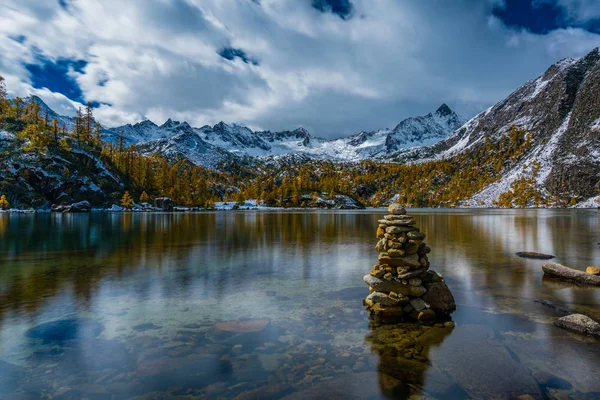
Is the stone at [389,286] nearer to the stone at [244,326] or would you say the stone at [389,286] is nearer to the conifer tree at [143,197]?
the stone at [244,326]

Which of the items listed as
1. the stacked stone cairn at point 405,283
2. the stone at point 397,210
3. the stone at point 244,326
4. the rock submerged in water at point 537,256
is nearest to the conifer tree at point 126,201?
the stone at point 244,326

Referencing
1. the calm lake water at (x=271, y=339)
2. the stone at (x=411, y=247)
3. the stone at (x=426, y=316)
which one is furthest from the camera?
the stone at (x=411, y=247)

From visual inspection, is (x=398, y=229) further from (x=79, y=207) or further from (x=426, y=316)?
(x=79, y=207)

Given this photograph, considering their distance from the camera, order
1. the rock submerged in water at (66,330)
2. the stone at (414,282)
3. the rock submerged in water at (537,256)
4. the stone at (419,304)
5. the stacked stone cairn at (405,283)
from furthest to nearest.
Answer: the rock submerged in water at (537,256), the stone at (414,282), the stacked stone cairn at (405,283), the stone at (419,304), the rock submerged in water at (66,330)

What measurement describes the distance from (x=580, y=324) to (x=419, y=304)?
6.97 m

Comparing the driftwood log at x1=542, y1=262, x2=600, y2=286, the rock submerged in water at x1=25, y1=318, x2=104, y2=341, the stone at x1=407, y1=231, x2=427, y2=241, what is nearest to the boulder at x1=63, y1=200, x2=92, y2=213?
the rock submerged in water at x1=25, y1=318, x2=104, y2=341

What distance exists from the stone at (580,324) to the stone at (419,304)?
6.01 metres

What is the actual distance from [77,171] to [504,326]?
193436mm

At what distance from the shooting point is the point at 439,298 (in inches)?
698

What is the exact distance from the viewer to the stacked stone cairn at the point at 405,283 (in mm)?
16969

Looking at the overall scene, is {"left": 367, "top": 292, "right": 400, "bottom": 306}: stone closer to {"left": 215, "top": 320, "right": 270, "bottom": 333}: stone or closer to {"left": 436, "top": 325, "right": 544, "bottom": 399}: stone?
{"left": 436, "top": 325, "right": 544, "bottom": 399}: stone

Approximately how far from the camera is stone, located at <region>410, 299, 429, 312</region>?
54.7 ft

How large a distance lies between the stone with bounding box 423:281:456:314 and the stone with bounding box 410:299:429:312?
760 millimetres

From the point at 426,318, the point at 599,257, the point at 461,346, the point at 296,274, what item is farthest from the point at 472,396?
the point at 599,257
